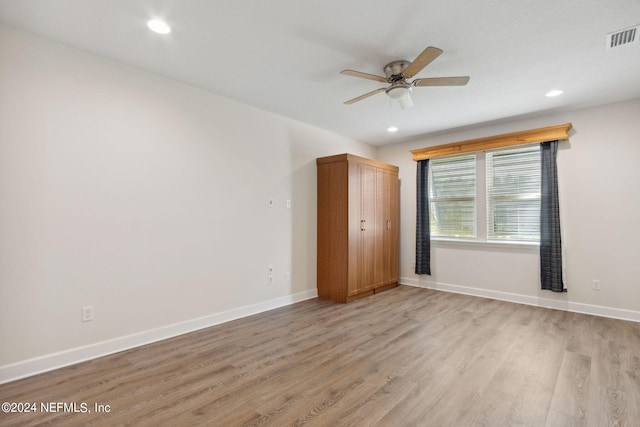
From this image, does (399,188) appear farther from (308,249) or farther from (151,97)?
(151,97)

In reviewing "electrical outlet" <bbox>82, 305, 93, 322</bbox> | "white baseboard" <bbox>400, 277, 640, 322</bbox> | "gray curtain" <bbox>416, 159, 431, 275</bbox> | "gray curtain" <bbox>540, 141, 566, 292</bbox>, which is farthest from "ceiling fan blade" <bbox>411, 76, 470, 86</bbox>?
"electrical outlet" <bbox>82, 305, 93, 322</bbox>

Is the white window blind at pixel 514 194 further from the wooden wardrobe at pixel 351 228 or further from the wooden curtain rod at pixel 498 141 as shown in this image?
the wooden wardrobe at pixel 351 228

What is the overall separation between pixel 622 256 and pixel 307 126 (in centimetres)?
442

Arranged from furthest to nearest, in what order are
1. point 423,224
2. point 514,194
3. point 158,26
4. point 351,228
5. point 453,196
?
point 423,224 < point 453,196 < point 514,194 < point 351,228 < point 158,26

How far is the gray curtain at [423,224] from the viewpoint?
5102mm

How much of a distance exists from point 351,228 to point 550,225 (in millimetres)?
2664

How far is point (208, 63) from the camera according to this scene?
2754mm

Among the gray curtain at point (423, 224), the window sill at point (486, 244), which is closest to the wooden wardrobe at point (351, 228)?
the gray curtain at point (423, 224)

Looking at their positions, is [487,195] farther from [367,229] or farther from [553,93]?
[367,229]

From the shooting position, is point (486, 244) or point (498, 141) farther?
point (486, 244)

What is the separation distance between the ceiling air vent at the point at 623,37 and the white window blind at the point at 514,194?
6.51 feet

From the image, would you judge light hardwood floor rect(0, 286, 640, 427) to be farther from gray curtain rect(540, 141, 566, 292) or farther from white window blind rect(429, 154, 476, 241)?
white window blind rect(429, 154, 476, 241)

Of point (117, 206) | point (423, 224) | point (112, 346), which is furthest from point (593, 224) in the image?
point (112, 346)

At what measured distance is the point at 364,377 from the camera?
2236 mm
